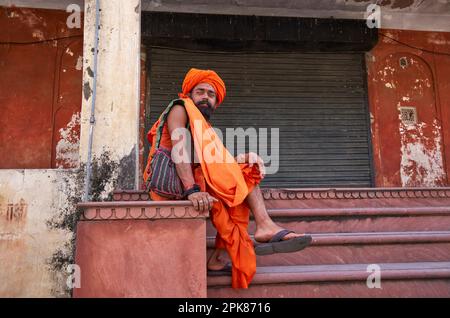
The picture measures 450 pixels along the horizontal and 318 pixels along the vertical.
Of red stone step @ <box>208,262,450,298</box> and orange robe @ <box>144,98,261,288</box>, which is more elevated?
orange robe @ <box>144,98,261,288</box>

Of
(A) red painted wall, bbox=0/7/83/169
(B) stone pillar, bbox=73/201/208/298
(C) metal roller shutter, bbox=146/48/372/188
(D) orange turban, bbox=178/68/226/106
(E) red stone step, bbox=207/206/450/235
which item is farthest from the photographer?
(C) metal roller shutter, bbox=146/48/372/188

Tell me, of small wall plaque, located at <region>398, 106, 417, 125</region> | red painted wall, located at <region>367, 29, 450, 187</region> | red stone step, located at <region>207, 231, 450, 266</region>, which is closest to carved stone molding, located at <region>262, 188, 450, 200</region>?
red stone step, located at <region>207, 231, 450, 266</region>

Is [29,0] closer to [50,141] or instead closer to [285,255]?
[50,141]

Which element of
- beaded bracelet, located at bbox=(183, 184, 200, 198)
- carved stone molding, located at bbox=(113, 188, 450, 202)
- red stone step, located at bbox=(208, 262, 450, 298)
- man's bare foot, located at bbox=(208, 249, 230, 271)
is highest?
carved stone molding, located at bbox=(113, 188, 450, 202)

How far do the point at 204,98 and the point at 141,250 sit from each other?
1337 millimetres

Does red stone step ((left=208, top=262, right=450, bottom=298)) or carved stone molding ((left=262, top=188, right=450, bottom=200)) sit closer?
red stone step ((left=208, top=262, right=450, bottom=298))

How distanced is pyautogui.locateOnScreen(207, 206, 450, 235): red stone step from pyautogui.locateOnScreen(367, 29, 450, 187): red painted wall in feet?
10.1

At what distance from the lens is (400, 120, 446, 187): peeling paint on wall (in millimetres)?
6445

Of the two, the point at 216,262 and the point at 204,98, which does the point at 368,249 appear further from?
the point at 204,98

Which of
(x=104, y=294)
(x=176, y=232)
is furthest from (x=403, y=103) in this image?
(x=104, y=294)

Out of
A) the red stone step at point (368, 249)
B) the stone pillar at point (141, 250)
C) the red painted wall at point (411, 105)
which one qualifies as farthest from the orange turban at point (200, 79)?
the red painted wall at point (411, 105)

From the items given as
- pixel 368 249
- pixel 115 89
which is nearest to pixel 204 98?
pixel 115 89

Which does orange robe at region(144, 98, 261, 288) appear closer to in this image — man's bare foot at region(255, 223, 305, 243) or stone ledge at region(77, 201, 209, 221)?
man's bare foot at region(255, 223, 305, 243)

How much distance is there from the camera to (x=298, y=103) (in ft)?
21.1
